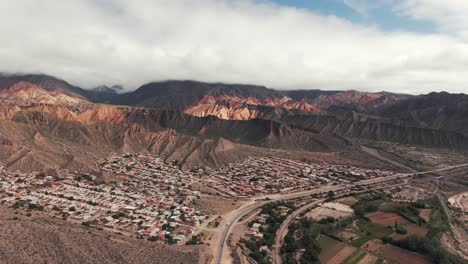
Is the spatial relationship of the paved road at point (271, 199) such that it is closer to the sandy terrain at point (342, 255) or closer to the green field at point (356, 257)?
the sandy terrain at point (342, 255)

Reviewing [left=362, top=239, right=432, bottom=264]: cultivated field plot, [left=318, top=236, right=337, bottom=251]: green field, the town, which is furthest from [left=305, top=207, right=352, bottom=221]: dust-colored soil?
the town

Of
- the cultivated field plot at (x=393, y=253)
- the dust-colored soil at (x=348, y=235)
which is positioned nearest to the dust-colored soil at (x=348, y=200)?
the dust-colored soil at (x=348, y=235)

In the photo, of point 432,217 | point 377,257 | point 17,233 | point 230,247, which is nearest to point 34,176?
point 17,233

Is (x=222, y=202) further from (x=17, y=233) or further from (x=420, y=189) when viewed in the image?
→ (x=420, y=189)

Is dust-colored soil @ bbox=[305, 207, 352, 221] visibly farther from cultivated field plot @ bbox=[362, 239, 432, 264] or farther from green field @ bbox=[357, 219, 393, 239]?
cultivated field plot @ bbox=[362, 239, 432, 264]

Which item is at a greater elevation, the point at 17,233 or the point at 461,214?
the point at 17,233

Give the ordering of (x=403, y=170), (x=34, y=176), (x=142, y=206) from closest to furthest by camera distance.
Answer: (x=142, y=206), (x=34, y=176), (x=403, y=170)

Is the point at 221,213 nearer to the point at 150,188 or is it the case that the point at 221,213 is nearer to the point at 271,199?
the point at 271,199
